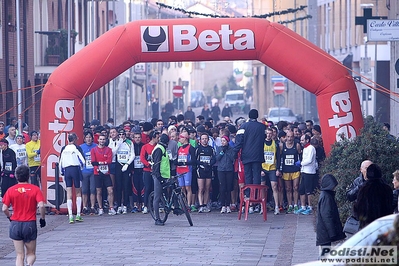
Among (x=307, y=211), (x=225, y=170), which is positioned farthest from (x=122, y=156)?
(x=307, y=211)

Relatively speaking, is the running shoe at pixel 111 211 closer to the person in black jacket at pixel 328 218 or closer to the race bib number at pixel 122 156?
the race bib number at pixel 122 156

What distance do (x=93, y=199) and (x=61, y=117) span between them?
1879 mm

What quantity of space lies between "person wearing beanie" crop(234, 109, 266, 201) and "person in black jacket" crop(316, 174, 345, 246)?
715 centimetres

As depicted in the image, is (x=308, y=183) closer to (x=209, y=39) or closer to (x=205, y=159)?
(x=205, y=159)

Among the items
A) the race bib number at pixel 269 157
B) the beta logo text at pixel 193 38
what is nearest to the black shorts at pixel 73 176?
the beta logo text at pixel 193 38

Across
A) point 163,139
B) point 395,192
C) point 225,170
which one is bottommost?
point 225,170

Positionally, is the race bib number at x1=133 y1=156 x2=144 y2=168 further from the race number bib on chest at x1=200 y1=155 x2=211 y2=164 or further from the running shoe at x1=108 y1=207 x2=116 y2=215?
the race number bib on chest at x1=200 y1=155 x2=211 y2=164

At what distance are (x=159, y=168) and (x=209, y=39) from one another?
2.80 m

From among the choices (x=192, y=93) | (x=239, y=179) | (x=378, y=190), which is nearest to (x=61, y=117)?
(x=239, y=179)

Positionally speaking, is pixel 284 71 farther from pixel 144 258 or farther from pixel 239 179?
pixel 144 258

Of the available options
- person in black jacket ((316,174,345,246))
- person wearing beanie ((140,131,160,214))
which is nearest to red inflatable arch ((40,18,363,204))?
person wearing beanie ((140,131,160,214))

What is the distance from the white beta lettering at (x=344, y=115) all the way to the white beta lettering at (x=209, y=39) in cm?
194

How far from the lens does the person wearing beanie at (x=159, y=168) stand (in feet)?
57.4

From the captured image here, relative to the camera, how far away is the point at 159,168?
58.2 feet
